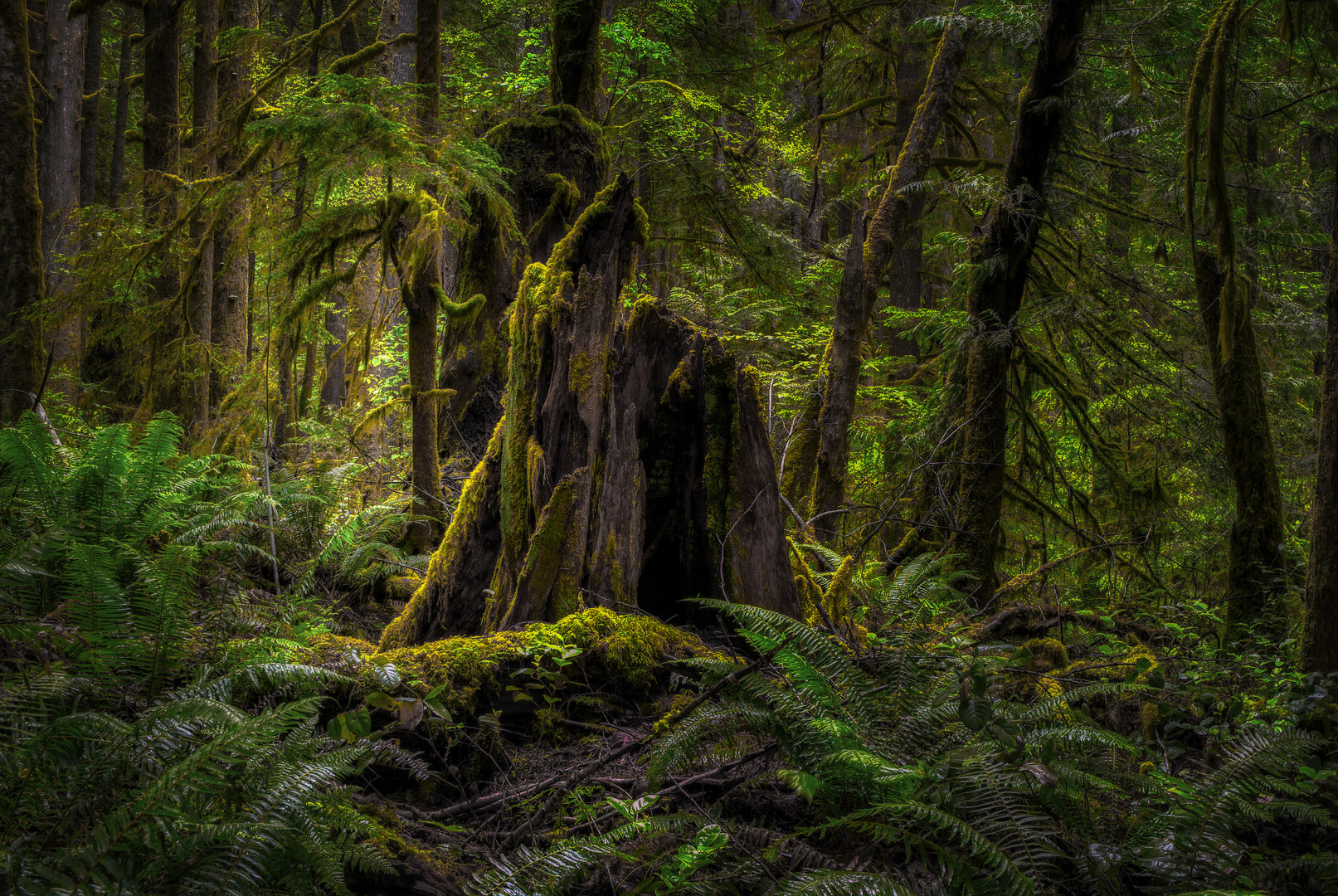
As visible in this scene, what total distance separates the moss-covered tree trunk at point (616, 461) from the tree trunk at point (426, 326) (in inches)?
87.9

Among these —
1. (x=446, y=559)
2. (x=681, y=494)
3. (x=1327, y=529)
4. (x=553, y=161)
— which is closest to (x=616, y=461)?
(x=681, y=494)

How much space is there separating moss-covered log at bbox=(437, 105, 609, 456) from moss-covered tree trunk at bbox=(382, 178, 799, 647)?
2.30 m

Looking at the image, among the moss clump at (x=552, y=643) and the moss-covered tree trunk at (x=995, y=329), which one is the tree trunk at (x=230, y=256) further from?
the moss-covered tree trunk at (x=995, y=329)

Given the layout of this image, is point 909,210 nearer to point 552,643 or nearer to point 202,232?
point 552,643

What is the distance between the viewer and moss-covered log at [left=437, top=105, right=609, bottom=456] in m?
7.79

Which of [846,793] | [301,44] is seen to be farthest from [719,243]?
[846,793]

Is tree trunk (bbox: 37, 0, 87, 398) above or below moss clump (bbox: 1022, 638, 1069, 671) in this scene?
above

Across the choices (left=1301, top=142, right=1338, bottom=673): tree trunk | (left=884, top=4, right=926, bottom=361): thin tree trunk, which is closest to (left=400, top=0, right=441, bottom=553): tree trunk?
(left=884, top=4, right=926, bottom=361): thin tree trunk

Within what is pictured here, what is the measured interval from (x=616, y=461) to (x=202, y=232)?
785 centimetres

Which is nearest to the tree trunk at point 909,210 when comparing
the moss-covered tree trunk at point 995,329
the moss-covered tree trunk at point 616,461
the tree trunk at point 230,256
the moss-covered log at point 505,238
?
the moss-covered tree trunk at point 995,329

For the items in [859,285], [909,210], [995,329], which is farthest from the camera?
[909,210]

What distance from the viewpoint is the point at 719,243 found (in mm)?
10625

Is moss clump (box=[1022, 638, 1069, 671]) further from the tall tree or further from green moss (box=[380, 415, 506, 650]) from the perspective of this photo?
green moss (box=[380, 415, 506, 650])

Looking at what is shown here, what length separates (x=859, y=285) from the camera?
7.67m
